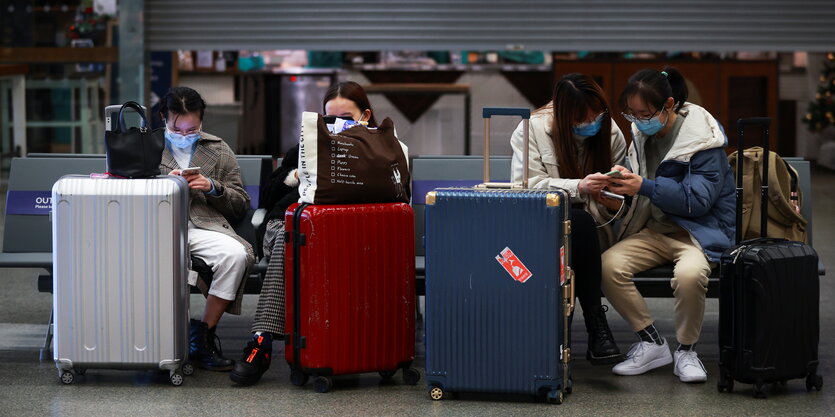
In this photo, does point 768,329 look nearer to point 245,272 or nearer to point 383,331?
point 383,331

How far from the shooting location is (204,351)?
4895mm

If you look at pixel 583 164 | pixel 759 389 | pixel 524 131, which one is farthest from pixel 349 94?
pixel 759 389

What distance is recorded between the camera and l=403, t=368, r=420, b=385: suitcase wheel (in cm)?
465

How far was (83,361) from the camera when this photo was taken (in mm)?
4578

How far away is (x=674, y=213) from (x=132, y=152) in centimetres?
215

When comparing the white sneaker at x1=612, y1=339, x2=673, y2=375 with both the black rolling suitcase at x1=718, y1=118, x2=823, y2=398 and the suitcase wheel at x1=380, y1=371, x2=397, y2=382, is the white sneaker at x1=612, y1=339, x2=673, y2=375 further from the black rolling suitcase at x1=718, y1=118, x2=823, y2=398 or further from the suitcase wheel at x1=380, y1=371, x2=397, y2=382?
the suitcase wheel at x1=380, y1=371, x2=397, y2=382

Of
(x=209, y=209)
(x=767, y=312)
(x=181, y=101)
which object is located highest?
(x=181, y=101)

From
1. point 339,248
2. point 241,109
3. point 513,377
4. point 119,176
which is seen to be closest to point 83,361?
point 119,176

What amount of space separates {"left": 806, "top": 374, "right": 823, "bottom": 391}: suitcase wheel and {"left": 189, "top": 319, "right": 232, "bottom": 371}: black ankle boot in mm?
2264

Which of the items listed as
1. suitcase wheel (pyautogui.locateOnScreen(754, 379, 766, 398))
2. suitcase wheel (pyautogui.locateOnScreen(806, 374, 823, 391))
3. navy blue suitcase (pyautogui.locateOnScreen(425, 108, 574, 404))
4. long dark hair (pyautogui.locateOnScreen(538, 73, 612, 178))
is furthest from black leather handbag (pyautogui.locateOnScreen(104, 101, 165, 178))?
suitcase wheel (pyautogui.locateOnScreen(806, 374, 823, 391))

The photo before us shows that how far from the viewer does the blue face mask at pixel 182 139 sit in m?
5.05

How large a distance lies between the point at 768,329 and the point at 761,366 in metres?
0.15

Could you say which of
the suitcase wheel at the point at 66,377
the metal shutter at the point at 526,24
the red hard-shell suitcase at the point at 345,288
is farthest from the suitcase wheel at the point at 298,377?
the metal shutter at the point at 526,24

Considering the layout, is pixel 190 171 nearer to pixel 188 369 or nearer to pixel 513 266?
pixel 188 369
